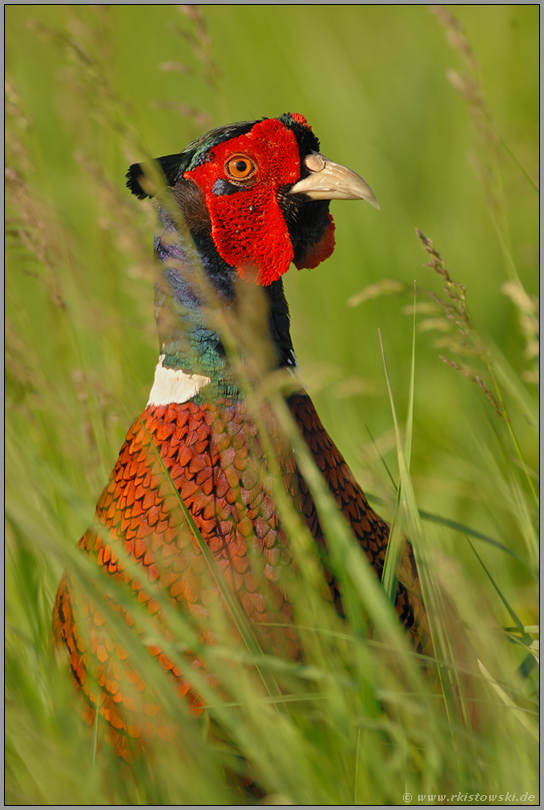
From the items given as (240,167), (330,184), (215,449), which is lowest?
(215,449)

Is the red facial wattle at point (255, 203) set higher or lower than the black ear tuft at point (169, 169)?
lower

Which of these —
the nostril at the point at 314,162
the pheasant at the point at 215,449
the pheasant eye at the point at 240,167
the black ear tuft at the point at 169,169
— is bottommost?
the pheasant at the point at 215,449

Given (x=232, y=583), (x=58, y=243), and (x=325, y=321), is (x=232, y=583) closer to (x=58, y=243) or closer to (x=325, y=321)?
(x=58, y=243)

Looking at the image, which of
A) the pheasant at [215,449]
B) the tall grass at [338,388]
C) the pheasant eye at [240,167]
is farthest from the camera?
the pheasant eye at [240,167]

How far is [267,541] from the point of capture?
132cm

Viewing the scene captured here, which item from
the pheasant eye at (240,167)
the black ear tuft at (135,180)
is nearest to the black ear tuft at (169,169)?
the black ear tuft at (135,180)

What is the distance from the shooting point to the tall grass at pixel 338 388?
3.47ft

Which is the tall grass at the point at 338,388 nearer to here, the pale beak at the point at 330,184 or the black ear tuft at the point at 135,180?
the black ear tuft at the point at 135,180

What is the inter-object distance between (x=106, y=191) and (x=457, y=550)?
64.5 inches

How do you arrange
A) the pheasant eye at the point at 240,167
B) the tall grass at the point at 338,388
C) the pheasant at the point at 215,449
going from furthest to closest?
the pheasant eye at the point at 240,167 < the pheasant at the point at 215,449 < the tall grass at the point at 338,388

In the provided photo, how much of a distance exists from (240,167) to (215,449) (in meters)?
0.65

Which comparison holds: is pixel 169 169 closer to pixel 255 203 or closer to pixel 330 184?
pixel 255 203

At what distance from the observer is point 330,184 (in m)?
1.47

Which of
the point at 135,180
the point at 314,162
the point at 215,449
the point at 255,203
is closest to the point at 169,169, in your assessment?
the point at 135,180
